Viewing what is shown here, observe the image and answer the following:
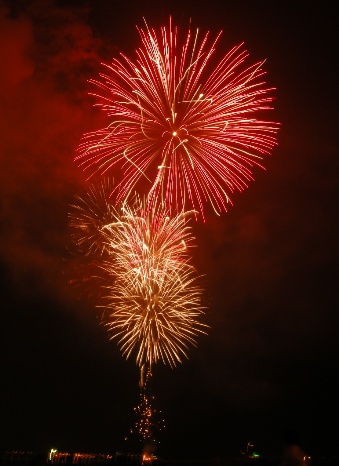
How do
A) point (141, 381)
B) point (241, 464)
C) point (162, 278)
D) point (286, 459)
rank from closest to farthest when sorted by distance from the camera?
1. point (286, 459)
2. point (241, 464)
3. point (162, 278)
4. point (141, 381)

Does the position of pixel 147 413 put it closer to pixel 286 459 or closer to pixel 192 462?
pixel 192 462

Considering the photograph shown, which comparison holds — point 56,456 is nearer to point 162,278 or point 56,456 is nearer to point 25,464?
point 25,464

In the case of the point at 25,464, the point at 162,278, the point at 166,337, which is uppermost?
the point at 162,278

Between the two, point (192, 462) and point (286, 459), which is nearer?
point (286, 459)

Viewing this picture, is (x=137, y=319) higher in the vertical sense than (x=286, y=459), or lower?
higher

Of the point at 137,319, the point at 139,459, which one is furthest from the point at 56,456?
the point at 137,319

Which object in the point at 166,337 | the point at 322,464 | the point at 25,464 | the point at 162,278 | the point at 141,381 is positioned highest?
the point at 162,278

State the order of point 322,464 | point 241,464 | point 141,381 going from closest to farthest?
point 241,464 → point 322,464 → point 141,381

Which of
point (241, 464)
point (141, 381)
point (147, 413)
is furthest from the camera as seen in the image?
point (147, 413)

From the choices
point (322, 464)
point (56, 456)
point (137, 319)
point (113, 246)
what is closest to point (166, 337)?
point (137, 319)
